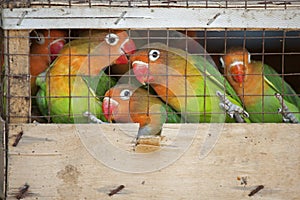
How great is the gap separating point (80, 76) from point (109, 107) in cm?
20

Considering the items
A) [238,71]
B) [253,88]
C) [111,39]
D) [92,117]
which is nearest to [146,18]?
[111,39]

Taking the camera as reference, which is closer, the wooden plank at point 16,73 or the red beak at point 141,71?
the wooden plank at point 16,73

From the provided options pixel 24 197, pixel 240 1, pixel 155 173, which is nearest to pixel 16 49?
pixel 24 197

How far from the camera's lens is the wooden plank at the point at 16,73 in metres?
2.44

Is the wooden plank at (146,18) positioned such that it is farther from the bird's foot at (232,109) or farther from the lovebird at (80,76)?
the bird's foot at (232,109)

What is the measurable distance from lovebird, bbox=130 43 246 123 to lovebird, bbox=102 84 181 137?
0.05 m

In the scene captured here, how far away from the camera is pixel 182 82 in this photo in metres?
2.63

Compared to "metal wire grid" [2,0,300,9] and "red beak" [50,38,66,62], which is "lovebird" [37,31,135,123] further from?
"metal wire grid" [2,0,300,9]

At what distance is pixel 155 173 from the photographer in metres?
2.44

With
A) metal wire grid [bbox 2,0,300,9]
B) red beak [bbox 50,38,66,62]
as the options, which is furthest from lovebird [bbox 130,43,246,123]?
red beak [bbox 50,38,66,62]

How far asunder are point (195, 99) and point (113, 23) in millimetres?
520

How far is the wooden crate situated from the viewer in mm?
2426

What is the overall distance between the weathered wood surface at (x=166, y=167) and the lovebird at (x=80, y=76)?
0.59 feet

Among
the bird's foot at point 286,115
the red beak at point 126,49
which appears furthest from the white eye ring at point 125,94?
the bird's foot at point 286,115
